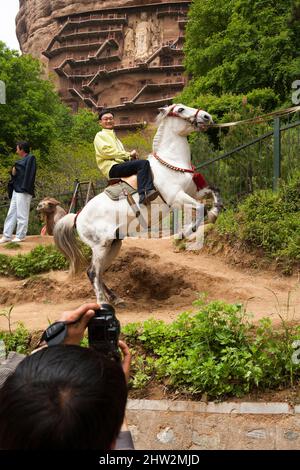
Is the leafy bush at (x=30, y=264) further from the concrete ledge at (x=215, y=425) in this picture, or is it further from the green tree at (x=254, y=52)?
the green tree at (x=254, y=52)

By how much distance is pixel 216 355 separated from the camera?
361 cm

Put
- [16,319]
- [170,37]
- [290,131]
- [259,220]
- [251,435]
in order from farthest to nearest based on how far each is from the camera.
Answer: [170,37] → [290,131] → [259,220] → [16,319] → [251,435]

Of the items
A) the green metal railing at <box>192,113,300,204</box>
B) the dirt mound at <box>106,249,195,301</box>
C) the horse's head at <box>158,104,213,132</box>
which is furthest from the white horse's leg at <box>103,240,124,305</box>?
the green metal railing at <box>192,113,300,204</box>

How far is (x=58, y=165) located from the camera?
26.0 metres

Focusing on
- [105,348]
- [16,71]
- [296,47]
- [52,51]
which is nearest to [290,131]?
[105,348]

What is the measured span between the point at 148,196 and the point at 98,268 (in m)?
1.17

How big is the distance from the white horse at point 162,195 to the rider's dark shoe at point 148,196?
0.26 feet

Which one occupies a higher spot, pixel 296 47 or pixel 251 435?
pixel 296 47

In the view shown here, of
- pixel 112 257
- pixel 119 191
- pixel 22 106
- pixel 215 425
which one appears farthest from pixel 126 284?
pixel 22 106

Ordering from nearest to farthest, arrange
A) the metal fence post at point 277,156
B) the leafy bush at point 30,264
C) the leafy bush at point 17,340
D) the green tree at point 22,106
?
the leafy bush at point 17,340, the metal fence post at point 277,156, the leafy bush at point 30,264, the green tree at point 22,106

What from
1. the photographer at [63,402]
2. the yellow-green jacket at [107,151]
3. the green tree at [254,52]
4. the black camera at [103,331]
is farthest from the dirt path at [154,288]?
the green tree at [254,52]

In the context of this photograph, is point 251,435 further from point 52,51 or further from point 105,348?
point 52,51

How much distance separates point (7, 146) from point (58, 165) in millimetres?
2971

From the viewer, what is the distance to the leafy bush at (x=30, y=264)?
8.39m
